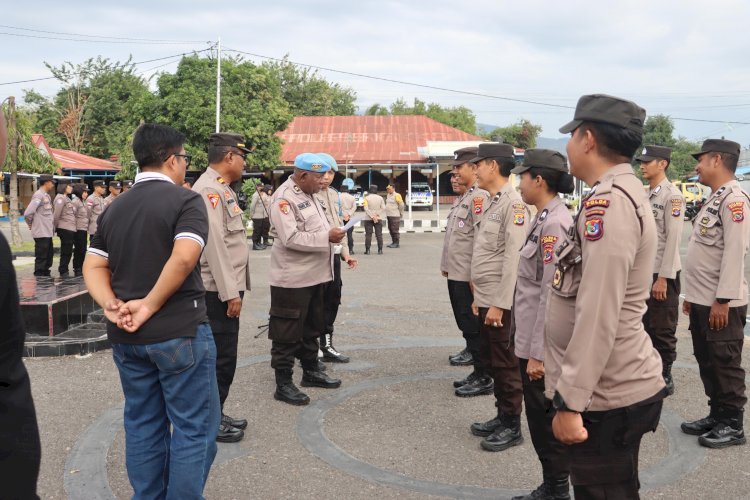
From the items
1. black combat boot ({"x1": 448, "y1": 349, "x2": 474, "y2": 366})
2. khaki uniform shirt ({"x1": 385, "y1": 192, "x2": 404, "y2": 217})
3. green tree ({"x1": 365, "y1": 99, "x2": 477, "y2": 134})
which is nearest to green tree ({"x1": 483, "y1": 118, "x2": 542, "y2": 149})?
green tree ({"x1": 365, "y1": 99, "x2": 477, "y2": 134})

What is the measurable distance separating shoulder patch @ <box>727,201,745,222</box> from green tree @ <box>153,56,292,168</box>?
24567 mm

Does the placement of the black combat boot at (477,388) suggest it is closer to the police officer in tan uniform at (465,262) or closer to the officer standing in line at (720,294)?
the police officer in tan uniform at (465,262)

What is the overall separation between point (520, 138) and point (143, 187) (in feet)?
172

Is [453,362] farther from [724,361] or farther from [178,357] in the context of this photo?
[178,357]

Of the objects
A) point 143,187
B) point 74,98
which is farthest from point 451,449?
point 74,98

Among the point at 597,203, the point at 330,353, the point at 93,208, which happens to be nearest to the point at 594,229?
the point at 597,203

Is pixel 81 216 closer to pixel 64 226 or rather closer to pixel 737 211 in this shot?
pixel 64 226

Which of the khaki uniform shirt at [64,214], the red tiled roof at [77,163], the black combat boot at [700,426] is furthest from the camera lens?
the red tiled roof at [77,163]

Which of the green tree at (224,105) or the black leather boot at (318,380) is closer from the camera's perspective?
the black leather boot at (318,380)

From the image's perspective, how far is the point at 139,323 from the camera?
279 centimetres

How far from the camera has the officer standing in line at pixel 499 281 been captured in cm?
438

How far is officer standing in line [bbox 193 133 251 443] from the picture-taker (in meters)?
4.21

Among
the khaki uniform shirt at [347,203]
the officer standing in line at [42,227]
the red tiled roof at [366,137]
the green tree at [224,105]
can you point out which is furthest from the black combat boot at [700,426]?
the red tiled roof at [366,137]

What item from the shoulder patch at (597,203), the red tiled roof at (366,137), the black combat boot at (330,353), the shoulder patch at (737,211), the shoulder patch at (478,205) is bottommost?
the black combat boot at (330,353)
